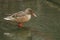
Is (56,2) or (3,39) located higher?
(3,39)

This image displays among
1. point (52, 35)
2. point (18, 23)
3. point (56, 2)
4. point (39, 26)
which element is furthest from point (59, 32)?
point (56, 2)

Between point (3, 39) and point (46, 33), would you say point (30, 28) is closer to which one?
point (46, 33)

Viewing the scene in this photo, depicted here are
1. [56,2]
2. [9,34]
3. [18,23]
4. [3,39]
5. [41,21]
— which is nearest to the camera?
[3,39]

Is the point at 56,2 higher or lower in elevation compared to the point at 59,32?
lower

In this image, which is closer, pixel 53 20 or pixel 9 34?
pixel 9 34

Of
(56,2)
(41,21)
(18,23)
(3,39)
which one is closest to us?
(3,39)

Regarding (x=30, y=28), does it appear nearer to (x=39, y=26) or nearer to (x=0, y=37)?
(x=39, y=26)

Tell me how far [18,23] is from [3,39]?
865mm

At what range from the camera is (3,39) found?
5152mm

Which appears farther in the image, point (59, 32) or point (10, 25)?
point (10, 25)

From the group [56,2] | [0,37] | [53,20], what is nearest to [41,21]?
[53,20]

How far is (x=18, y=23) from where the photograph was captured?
19.3 feet

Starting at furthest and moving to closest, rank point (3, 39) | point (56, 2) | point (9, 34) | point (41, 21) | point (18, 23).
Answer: point (56, 2)
point (41, 21)
point (18, 23)
point (9, 34)
point (3, 39)

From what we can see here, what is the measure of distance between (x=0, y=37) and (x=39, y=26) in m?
1.29
